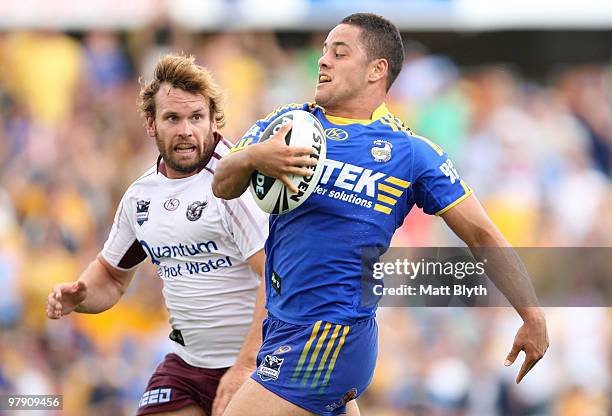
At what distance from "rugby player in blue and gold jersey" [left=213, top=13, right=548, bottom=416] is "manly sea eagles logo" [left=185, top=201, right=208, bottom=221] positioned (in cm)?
76

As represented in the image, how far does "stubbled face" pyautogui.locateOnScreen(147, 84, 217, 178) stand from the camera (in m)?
5.84

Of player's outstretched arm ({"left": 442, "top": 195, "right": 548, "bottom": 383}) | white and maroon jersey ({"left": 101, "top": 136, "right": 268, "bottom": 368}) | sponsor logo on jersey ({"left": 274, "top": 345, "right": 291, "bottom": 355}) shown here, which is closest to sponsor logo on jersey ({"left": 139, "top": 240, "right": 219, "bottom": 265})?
white and maroon jersey ({"left": 101, "top": 136, "right": 268, "bottom": 368})

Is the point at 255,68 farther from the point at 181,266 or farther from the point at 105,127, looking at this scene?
the point at 181,266

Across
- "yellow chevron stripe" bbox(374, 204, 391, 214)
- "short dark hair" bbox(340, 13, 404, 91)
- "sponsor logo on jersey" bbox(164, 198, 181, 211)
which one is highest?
"short dark hair" bbox(340, 13, 404, 91)

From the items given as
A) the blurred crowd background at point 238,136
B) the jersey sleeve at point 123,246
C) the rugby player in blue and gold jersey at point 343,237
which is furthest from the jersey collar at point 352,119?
the blurred crowd background at point 238,136

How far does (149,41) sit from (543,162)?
4849 millimetres

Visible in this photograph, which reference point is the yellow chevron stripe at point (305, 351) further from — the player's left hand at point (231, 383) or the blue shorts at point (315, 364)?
the player's left hand at point (231, 383)

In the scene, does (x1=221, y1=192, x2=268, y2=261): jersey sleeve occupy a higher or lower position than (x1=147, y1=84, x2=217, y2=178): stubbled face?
lower

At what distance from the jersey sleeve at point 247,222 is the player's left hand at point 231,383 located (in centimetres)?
59

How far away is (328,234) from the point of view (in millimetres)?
4992

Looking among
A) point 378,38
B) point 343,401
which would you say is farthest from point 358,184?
point 343,401

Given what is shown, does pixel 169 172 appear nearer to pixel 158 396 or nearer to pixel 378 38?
pixel 158 396

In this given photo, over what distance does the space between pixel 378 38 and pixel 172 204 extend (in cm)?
147

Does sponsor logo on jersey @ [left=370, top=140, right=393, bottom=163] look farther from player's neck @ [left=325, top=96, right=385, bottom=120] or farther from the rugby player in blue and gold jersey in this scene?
player's neck @ [left=325, top=96, right=385, bottom=120]
